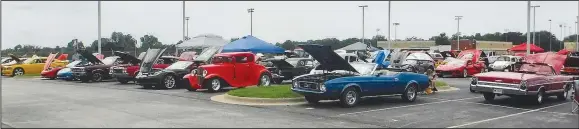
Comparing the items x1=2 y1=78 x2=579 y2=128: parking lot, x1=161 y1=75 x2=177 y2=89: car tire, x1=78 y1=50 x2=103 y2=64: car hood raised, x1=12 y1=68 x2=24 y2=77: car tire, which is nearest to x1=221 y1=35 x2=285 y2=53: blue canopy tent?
x1=161 y1=75 x2=177 y2=89: car tire

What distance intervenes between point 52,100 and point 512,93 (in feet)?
43.5

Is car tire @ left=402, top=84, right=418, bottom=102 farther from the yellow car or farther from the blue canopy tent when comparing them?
the yellow car

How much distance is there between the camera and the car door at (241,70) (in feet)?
67.7

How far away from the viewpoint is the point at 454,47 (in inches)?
3260

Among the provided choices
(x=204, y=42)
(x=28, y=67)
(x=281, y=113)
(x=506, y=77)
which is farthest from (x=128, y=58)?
(x=506, y=77)

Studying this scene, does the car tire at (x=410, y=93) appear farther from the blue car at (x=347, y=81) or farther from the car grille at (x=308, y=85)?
the car grille at (x=308, y=85)

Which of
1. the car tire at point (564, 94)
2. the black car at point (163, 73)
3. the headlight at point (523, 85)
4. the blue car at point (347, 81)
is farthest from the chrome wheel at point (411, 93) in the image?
the black car at point (163, 73)

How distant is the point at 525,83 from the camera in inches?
565

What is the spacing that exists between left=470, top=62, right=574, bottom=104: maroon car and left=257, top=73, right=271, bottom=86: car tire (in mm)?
8408

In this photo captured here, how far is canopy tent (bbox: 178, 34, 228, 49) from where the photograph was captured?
114ft

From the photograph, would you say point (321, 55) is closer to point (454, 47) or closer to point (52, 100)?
point (52, 100)

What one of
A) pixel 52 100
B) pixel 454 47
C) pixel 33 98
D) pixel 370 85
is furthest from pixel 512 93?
pixel 454 47

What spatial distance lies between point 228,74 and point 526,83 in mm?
10422

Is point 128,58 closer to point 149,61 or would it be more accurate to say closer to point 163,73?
point 149,61
